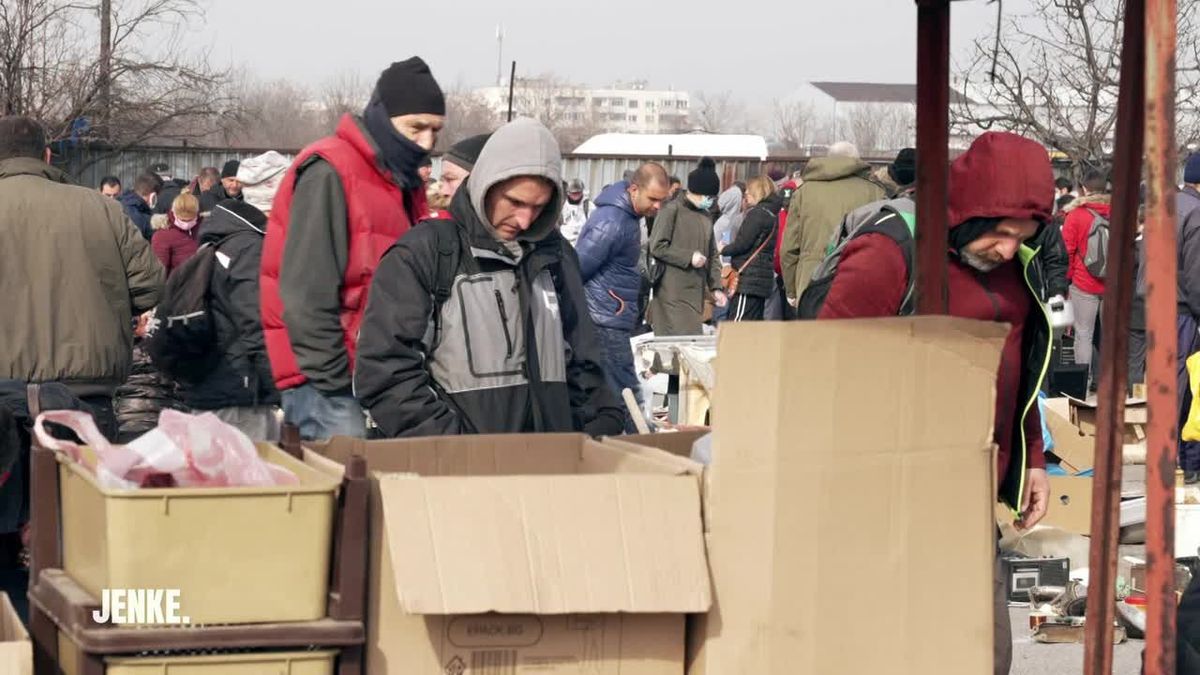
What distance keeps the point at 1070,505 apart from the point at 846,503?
4910 millimetres

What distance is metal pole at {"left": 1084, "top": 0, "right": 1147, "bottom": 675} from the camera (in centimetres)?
349

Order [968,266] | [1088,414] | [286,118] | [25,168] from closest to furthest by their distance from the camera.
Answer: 1. [968,266]
2. [25,168]
3. [1088,414]
4. [286,118]

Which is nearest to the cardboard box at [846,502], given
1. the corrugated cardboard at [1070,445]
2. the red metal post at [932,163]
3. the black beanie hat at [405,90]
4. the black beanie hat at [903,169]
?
the red metal post at [932,163]

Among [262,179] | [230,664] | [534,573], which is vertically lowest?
[230,664]

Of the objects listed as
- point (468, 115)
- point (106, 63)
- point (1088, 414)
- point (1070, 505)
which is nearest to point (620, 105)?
point (468, 115)

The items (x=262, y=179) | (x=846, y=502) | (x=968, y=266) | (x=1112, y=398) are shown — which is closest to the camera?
(x=846, y=502)

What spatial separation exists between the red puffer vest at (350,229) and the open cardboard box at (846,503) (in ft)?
6.39

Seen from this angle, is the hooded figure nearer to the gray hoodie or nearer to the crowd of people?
the crowd of people

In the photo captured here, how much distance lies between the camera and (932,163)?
13.8 ft

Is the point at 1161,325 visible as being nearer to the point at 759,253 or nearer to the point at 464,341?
the point at 464,341

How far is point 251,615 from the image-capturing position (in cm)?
303

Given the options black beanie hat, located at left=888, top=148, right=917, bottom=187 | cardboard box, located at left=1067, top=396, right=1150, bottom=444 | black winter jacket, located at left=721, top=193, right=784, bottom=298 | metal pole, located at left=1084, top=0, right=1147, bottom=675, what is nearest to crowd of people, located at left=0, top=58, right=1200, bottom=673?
metal pole, located at left=1084, top=0, right=1147, bottom=675

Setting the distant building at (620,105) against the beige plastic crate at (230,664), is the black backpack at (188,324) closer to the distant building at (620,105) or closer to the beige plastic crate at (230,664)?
the beige plastic crate at (230,664)

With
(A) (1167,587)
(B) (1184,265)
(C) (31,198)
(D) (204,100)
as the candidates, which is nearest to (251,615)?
(A) (1167,587)
